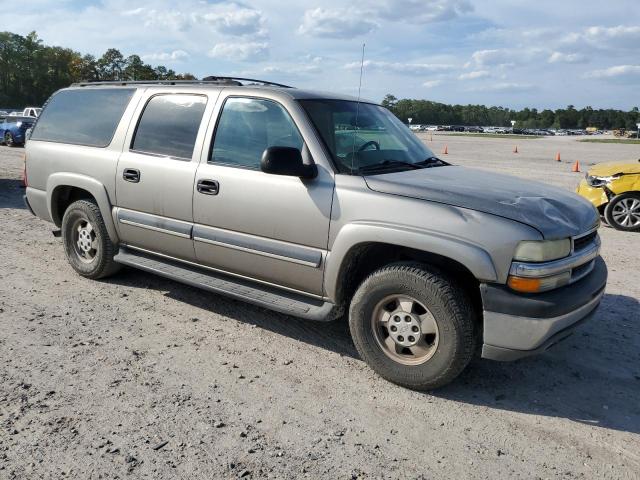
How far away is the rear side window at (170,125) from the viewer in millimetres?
4586

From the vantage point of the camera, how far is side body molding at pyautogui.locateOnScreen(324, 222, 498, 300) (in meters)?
3.22

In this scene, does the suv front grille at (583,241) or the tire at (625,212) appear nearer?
the suv front grille at (583,241)

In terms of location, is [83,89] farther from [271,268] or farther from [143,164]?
[271,268]

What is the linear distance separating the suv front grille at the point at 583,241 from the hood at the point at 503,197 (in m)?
0.06

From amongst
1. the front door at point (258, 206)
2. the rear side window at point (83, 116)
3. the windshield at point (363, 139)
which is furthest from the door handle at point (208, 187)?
the rear side window at point (83, 116)

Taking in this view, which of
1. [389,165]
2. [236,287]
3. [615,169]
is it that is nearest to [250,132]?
[389,165]

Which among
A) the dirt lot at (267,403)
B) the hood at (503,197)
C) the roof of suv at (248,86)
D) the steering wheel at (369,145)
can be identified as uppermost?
the roof of suv at (248,86)

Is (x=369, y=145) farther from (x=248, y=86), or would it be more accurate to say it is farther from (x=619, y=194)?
(x=619, y=194)

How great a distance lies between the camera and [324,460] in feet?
9.39

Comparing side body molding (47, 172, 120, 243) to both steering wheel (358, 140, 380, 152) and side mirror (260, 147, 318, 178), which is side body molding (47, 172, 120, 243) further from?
steering wheel (358, 140, 380, 152)

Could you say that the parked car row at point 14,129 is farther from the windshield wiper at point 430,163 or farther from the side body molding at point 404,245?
the side body molding at point 404,245

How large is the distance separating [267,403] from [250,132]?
2.07 m

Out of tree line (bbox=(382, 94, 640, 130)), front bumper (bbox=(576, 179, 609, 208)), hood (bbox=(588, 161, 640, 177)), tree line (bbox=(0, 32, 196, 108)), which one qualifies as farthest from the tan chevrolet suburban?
tree line (bbox=(382, 94, 640, 130))

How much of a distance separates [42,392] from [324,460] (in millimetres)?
1869
